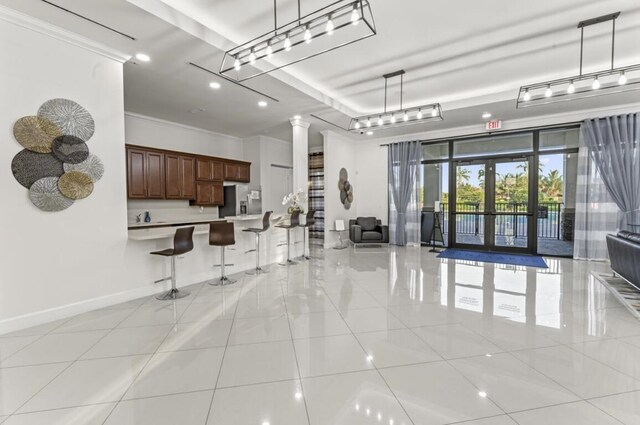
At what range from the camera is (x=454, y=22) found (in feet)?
11.6

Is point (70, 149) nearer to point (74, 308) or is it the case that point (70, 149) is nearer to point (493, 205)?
point (74, 308)

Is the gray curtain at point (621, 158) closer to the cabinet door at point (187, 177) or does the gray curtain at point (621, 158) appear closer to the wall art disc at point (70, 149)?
the cabinet door at point (187, 177)

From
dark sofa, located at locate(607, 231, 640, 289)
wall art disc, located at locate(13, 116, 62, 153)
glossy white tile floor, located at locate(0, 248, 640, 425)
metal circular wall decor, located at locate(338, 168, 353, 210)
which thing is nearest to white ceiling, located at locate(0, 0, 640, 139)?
wall art disc, located at locate(13, 116, 62, 153)

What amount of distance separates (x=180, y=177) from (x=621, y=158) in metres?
9.41

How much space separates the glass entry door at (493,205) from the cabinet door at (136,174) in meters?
7.54

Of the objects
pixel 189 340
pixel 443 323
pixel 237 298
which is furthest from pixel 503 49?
pixel 189 340

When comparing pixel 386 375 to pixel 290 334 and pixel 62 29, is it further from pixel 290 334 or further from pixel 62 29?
pixel 62 29

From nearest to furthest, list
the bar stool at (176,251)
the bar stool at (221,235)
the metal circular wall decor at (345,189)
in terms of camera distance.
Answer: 1. the bar stool at (176,251)
2. the bar stool at (221,235)
3. the metal circular wall decor at (345,189)

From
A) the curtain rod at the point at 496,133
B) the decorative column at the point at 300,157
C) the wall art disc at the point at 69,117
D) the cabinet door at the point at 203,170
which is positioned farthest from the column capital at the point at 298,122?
the wall art disc at the point at 69,117

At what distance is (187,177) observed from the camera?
6727mm

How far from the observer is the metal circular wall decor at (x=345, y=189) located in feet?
27.7

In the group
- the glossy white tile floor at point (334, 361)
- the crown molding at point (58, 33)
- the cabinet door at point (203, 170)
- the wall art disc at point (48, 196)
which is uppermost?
the crown molding at point (58, 33)

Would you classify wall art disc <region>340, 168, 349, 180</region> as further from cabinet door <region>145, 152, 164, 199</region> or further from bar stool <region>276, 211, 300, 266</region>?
cabinet door <region>145, 152, 164, 199</region>

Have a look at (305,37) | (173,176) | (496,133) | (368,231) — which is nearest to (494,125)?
(496,133)
